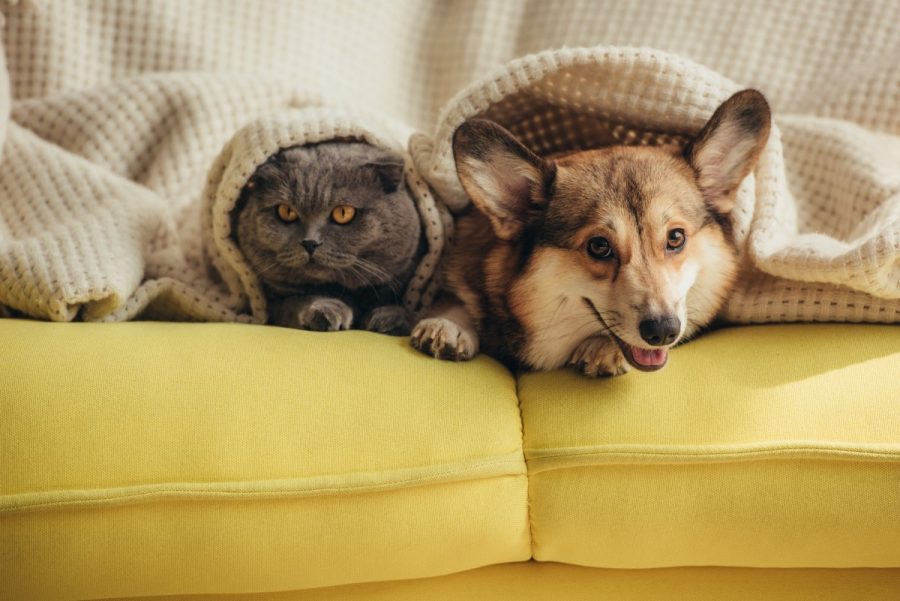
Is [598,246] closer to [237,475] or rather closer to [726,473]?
[726,473]

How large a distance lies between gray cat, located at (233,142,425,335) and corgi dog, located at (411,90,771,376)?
21 cm

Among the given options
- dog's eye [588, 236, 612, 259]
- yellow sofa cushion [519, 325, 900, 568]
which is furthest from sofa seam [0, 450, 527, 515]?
dog's eye [588, 236, 612, 259]

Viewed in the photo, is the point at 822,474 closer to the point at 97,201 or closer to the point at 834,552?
the point at 834,552

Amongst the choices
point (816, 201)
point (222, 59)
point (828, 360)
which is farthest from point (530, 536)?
point (222, 59)

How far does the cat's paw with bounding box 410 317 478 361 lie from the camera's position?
1.32 meters

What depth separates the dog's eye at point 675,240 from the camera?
1297 mm

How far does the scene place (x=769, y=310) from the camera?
55.4 inches

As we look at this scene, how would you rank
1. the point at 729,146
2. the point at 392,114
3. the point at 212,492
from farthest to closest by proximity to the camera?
the point at 392,114 → the point at 729,146 → the point at 212,492

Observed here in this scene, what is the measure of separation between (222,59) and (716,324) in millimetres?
1474

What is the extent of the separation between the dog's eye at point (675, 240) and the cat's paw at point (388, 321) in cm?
55

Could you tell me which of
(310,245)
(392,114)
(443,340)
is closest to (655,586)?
(443,340)

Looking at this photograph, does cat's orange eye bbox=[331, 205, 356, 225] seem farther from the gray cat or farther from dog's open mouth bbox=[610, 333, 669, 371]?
dog's open mouth bbox=[610, 333, 669, 371]

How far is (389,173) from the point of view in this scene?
155cm

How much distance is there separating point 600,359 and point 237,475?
2.00 ft
